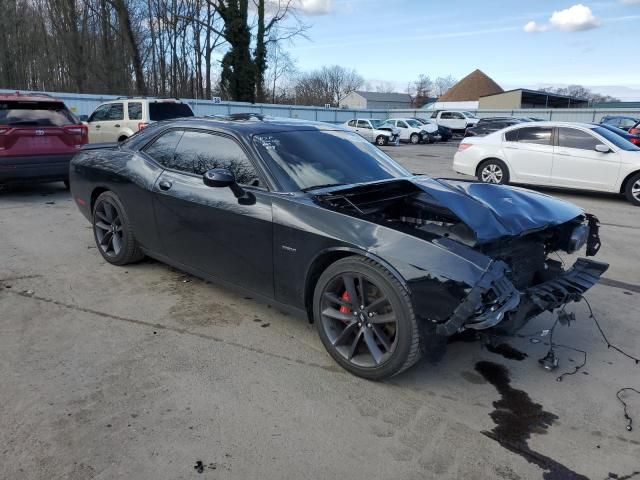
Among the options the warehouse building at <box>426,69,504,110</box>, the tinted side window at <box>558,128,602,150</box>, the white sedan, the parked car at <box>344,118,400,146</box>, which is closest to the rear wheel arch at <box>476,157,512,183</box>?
the white sedan

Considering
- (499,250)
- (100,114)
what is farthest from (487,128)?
(499,250)

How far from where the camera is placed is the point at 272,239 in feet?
11.2

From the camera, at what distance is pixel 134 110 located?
12344mm

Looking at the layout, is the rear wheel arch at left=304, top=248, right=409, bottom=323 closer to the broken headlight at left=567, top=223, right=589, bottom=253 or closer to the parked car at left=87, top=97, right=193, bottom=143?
the broken headlight at left=567, top=223, right=589, bottom=253

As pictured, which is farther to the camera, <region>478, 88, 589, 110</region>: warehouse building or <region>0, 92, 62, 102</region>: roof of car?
<region>478, 88, 589, 110</region>: warehouse building

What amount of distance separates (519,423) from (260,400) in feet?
4.83

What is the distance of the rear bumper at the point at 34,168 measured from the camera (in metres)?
8.09

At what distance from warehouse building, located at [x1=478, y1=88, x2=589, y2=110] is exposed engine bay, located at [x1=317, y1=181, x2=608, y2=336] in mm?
61113

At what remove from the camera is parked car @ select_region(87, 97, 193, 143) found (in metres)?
12.1

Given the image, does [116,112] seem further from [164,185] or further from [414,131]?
[414,131]

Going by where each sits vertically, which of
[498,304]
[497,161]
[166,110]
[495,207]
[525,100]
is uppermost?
[525,100]

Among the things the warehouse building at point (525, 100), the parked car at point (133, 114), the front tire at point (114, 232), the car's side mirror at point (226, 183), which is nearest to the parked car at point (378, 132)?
the parked car at point (133, 114)

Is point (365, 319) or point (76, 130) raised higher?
point (76, 130)

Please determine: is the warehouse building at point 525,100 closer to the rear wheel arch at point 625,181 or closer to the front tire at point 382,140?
the front tire at point 382,140
